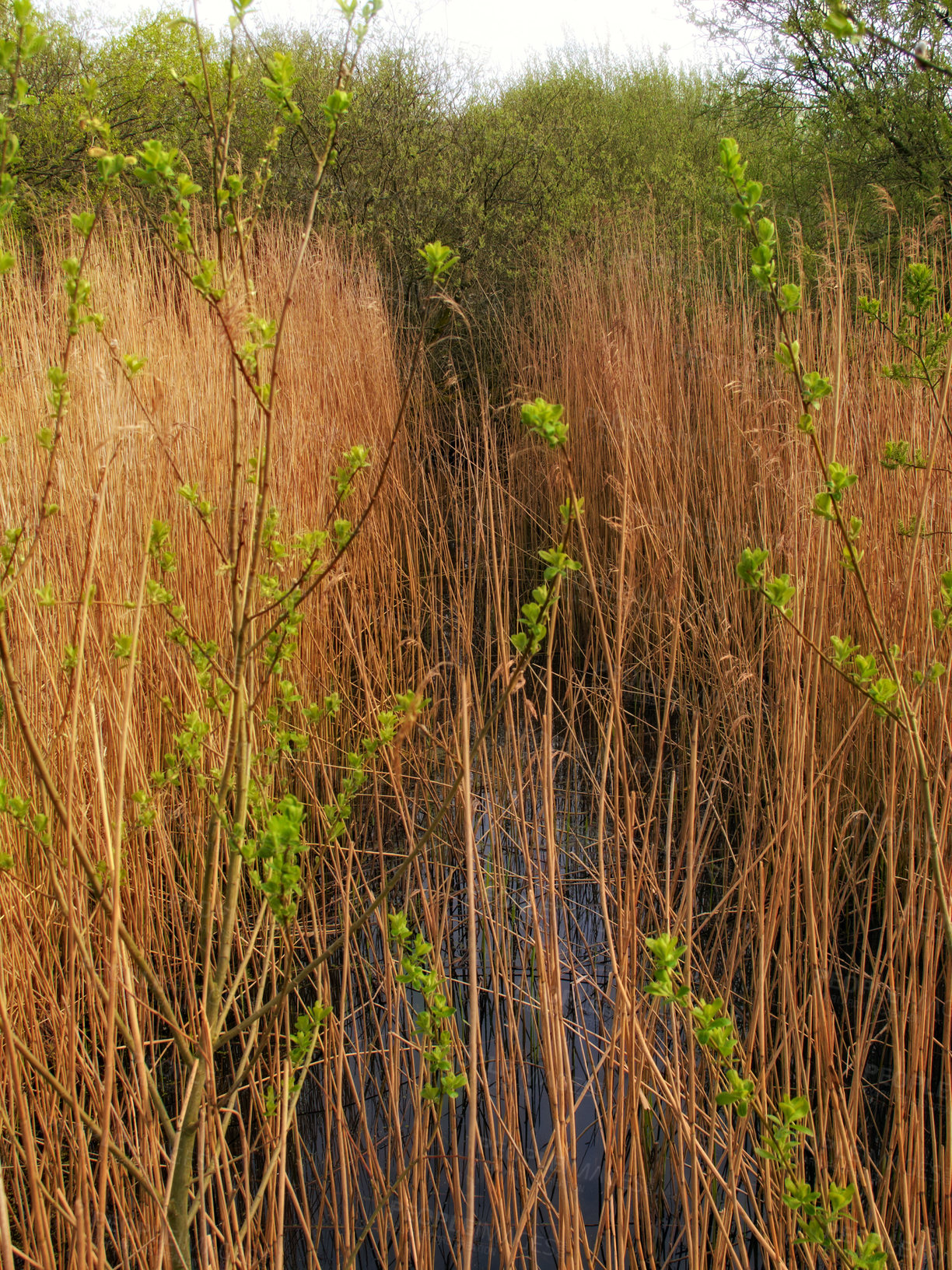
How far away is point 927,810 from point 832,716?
0.93 m

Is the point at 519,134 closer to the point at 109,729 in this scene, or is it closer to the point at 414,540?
the point at 414,540

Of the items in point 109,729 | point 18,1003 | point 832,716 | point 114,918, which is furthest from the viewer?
point 832,716

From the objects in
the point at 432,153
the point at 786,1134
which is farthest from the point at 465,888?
the point at 432,153

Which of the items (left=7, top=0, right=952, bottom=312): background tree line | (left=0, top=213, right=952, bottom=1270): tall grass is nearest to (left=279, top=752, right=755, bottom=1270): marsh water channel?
(left=0, top=213, right=952, bottom=1270): tall grass

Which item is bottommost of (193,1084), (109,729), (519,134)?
(193,1084)

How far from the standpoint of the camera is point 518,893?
2043 mm

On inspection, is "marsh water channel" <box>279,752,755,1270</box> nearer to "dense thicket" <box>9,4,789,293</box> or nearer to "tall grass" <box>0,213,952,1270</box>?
"tall grass" <box>0,213,952,1270</box>

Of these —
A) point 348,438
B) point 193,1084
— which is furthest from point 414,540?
point 193,1084

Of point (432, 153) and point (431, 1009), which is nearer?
point (431, 1009)

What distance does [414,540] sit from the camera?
3.30 metres

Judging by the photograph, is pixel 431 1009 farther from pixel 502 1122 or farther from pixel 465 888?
pixel 465 888

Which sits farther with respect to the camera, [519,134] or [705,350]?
[519,134]

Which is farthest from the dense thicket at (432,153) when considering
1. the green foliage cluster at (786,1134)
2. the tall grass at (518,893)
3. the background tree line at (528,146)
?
the green foliage cluster at (786,1134)

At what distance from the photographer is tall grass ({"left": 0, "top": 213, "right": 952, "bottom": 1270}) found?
1034 mm
